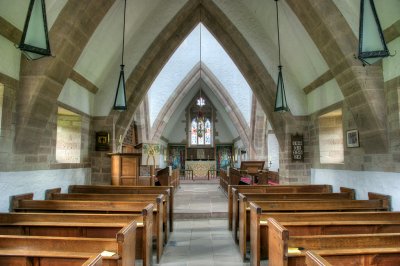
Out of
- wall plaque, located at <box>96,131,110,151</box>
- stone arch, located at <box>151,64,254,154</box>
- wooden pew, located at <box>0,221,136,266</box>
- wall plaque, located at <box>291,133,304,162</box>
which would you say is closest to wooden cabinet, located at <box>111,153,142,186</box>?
wall plaque, located at <box>96,131,110,151</box>

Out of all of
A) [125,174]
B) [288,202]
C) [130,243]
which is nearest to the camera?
[130,243]

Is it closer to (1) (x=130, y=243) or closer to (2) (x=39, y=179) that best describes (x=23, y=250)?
(1) (x=130, y=243)

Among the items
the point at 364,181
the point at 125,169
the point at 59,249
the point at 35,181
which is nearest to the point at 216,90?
the point at 125,169

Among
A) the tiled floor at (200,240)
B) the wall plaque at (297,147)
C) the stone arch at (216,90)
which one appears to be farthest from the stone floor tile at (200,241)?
the stone arch at (216,90)

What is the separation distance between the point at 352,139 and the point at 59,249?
5417 millimetres

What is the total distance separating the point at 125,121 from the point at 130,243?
6065mm

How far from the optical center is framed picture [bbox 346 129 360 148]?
18.5 feet

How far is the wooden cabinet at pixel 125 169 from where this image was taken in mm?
7000

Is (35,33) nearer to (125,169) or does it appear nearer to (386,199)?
(125,169)

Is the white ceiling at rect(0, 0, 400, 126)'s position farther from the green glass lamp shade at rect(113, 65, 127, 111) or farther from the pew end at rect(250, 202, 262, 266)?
the pew end at rect(250, 202, 262, 266)

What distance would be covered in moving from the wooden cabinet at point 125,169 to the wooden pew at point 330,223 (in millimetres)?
4134

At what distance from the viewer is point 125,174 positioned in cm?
712

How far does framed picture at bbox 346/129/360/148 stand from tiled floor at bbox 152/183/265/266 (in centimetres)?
292

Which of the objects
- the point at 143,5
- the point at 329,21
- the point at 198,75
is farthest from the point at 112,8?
the point at 198,75
